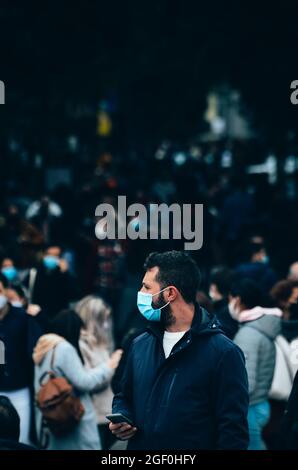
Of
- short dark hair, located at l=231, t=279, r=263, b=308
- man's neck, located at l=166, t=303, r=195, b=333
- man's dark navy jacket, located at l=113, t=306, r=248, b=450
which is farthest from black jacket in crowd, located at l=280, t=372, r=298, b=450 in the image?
short dark hair, located at l=231, t=279, r=263, b=308

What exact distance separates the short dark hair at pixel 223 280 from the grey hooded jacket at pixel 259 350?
40.6 inches

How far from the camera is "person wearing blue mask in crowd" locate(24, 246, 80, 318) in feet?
34.3

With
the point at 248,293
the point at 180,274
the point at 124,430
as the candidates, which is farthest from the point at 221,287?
the point at 124,430

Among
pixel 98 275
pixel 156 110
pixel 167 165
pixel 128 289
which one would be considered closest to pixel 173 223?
pixel 128 289

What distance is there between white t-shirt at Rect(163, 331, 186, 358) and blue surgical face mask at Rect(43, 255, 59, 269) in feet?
17.1

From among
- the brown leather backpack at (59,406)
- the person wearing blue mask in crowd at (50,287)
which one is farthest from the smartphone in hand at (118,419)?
the person wearing blue mask in crowd at (50,287)

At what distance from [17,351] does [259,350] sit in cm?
167

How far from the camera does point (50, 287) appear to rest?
1047 cm

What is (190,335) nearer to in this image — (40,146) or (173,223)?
(173,223)

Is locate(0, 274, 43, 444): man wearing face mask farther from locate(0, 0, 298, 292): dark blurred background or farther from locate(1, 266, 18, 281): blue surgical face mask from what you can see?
locate(0, 0, 298, 292): dark blurred background

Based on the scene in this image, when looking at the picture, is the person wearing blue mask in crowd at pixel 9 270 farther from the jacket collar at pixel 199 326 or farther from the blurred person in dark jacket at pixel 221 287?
the jacket collar at pixel 199 326

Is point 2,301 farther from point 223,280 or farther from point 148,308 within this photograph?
point 148,308

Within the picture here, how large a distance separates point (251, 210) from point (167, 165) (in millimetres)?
5073

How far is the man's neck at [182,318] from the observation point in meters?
5.70
